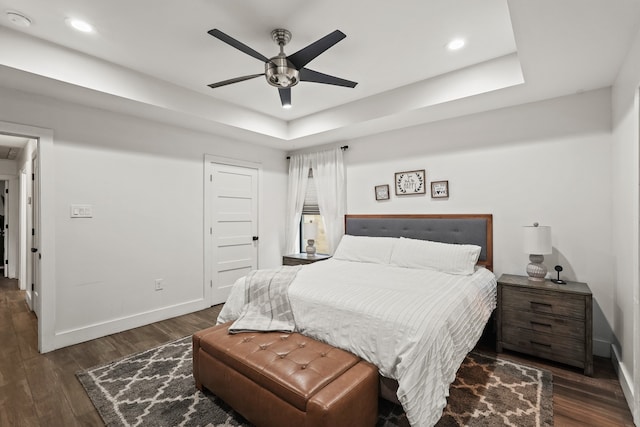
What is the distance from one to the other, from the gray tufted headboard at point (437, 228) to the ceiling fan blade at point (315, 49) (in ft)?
7.64

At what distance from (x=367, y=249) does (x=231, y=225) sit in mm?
1999

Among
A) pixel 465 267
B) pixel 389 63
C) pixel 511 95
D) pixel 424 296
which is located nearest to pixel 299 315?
pixel 424 296

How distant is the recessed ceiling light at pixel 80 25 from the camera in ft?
7.07

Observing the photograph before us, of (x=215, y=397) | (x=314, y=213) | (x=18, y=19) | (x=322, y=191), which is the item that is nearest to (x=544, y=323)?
(x=215, y=397)

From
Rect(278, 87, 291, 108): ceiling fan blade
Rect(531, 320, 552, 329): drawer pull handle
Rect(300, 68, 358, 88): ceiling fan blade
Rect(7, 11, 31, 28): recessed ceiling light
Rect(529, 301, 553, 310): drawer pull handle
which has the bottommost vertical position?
Rect(531, 320, 552, 329): drawer pull handle

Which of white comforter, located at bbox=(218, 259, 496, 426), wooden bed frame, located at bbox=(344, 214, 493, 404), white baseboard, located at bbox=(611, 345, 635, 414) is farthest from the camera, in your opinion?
wooden bed frame, located at bbox=(344, 214, 493, 404)

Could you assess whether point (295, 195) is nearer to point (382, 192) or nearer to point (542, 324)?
point (382, 192)

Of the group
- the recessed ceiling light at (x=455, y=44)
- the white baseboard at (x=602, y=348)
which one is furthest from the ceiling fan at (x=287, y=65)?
the white baseboard at (x=602, y=348)

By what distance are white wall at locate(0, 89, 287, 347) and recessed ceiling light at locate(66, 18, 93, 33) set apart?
0.99 meters

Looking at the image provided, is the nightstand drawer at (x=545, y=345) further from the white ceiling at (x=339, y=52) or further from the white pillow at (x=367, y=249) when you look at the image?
the white ceiling at (x=339, y=52)

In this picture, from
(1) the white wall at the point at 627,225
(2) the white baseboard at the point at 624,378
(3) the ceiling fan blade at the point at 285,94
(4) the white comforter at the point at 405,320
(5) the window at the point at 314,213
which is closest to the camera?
(4) the white comforter at the point at 405,320

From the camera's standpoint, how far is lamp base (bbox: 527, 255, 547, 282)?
2.72m

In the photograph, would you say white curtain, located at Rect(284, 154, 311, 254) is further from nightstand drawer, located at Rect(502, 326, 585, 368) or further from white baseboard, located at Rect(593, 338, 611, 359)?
white baseboard, located at Rect(593, 338, 611, 359)

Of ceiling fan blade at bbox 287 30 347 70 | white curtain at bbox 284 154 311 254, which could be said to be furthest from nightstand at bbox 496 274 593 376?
white curtain at bbox 284 154 311 254
